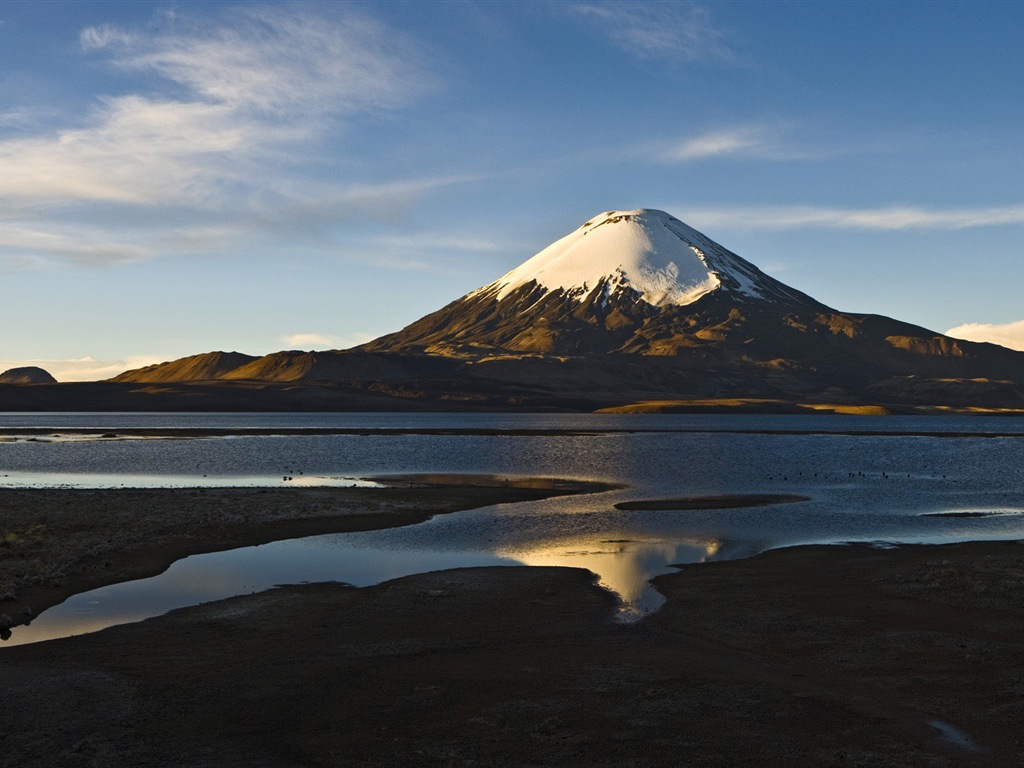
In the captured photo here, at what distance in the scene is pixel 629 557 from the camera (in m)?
34.1

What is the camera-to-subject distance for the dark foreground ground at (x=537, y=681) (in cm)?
1517

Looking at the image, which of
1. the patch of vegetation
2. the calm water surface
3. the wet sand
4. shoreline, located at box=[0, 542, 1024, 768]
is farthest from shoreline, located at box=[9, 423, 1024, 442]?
shoreline, located at box=[0, 542, 1024, 768]

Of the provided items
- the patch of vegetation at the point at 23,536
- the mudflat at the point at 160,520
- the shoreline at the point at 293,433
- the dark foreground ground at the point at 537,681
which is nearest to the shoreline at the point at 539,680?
the dark foreground ground at the point at 537,681

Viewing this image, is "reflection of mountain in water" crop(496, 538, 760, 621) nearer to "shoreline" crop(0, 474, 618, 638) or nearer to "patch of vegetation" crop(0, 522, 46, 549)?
"shoreline" crop(0, 474, 618, 638)

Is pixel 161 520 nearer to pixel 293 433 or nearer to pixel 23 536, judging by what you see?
pixel 23 536

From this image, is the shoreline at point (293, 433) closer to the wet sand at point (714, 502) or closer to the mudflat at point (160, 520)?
the mudflat at point (160, 520)

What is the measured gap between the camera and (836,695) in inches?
699

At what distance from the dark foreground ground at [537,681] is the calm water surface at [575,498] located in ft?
9.90

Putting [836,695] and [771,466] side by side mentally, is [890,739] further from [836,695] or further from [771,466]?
[771,466]

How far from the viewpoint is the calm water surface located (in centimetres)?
3092

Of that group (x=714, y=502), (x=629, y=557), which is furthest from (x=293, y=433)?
(x=629, y=557)

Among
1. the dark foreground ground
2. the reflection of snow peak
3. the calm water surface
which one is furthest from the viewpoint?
the calm water surface

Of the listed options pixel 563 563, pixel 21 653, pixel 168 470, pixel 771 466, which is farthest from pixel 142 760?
pixel 771 466

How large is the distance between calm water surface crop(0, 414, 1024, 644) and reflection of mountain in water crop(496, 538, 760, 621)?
0.35 ft
